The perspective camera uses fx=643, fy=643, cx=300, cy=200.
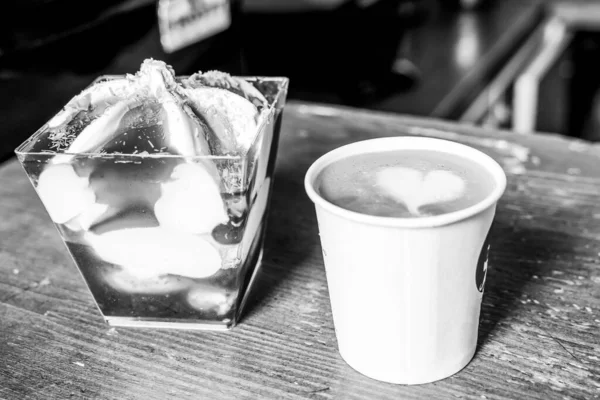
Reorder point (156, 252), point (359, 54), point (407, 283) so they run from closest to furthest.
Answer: point (407, 283), point (156, 252), point (359, 54)

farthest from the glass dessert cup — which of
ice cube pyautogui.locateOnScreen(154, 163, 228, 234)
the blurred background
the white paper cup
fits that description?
the blurred background

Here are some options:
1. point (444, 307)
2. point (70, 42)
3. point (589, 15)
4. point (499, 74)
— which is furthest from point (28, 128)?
point (589, 15)

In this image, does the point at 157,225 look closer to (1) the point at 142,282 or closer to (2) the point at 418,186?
(1) the point at 142,282

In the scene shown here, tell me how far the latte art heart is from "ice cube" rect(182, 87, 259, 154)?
5.8 inches

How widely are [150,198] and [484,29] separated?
10.3ft

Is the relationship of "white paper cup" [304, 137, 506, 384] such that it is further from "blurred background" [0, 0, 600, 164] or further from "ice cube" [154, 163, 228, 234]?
"blurred background" [0, 0, 600, 164]

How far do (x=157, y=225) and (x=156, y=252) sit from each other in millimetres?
33

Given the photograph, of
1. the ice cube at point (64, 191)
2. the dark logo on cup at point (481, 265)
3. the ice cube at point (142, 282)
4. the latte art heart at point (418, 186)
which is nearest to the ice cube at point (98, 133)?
the ice cube at point (64, 191)

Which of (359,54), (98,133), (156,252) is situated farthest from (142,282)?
(359,54)

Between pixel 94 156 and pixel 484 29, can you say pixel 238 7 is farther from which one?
pixel 484 29

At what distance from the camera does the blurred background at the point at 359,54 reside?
1.41 meters

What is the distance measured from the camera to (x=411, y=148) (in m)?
0.68

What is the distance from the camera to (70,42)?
1456 millimetres

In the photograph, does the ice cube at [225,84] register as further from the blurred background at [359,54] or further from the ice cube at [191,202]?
the blurred background at [359,54]
